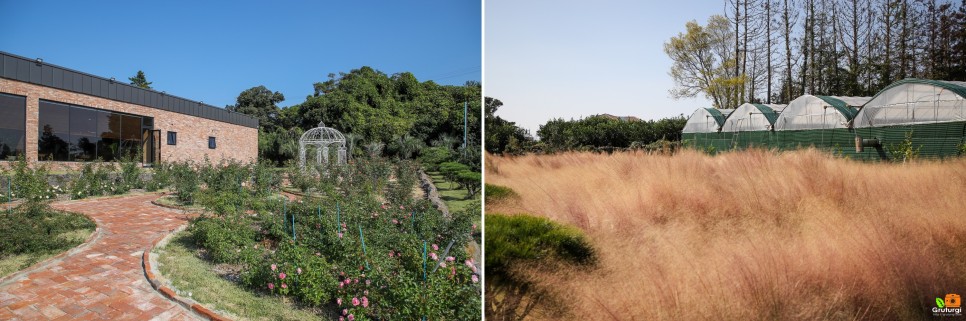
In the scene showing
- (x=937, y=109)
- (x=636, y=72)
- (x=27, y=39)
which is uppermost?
(x=27, y=39)

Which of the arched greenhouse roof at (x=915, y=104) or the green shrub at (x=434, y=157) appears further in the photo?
the green shrub at (x=434, y=157)

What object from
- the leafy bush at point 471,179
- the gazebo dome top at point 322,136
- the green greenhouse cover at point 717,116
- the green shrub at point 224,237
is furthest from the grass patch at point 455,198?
the gazebo dome top at point 322,136

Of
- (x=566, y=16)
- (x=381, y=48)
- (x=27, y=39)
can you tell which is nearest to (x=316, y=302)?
(x=566, y=16)

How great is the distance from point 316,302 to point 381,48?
308cm

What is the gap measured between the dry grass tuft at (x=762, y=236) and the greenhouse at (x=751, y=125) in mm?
1212

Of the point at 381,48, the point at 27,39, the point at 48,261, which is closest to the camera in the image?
the point at 48,261

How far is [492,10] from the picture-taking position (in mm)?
2289

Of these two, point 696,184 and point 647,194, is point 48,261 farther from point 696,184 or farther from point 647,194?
point 696,184

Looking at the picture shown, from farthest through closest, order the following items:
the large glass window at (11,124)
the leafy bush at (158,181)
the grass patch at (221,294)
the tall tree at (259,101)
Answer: the tall tree at (259,101) → the leafy bush at (158,181) → the large glass window at (11,124) → the grass patch at (221,294)

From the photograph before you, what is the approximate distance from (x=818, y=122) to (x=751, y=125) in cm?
61

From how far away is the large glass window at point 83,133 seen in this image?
6.52 meters

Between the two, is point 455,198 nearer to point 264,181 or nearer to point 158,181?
point 264,181
